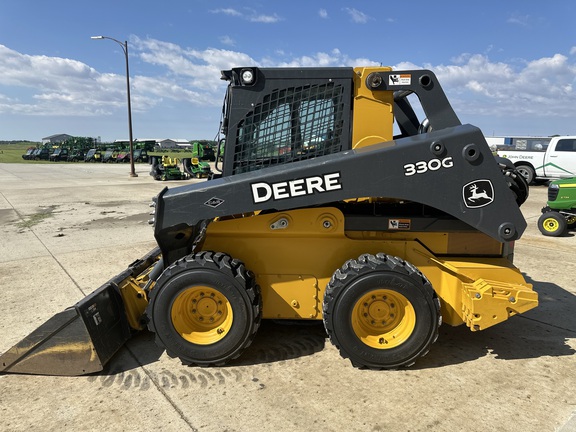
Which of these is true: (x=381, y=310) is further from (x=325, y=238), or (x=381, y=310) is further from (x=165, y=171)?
(x=165, y=171)

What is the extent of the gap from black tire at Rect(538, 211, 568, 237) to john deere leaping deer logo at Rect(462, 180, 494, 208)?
6.73 metres

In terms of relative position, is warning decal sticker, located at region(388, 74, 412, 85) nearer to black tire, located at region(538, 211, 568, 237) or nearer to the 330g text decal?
the 330g text decal

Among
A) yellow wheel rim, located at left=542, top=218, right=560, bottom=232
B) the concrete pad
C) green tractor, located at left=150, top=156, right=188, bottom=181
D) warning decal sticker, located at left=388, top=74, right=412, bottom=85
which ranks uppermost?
warning decal sticker, located at left=388, top=74, right=412, bottom=85

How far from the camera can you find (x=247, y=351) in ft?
12.6

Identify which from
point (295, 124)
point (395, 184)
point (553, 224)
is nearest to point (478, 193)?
point (395, 184)

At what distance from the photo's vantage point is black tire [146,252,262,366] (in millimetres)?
3471

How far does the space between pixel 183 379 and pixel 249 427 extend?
826 millimetres

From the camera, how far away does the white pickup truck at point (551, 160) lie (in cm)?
1611

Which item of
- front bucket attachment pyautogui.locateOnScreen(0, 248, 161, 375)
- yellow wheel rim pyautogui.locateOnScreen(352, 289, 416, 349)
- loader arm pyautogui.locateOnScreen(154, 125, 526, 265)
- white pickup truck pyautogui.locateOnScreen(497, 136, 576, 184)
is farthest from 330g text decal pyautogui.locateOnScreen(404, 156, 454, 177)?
white pickup truck pyautogui.locateOnScreen(497, 136, 576, 184)

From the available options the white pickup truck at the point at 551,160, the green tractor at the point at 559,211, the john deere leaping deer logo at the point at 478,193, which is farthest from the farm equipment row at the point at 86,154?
the john deere leaping deer logo at the point at 478,193

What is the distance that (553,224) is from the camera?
8.86 m

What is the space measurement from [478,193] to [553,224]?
6.87 metres

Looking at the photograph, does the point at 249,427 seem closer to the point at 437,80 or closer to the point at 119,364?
the point at 119,364

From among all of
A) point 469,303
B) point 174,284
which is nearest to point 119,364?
point 174,284
